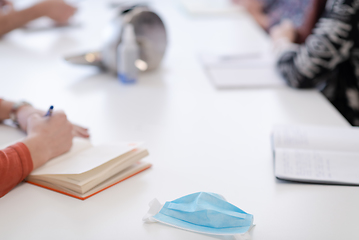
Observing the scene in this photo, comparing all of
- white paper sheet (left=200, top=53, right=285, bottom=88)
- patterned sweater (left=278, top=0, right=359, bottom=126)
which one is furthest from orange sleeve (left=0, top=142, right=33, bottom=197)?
patterned sweater (left=278, top=0, right=359, bottom=126)

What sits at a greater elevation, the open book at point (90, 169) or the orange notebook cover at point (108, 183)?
the open book at point (90, 169)

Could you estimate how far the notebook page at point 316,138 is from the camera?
0.91 m

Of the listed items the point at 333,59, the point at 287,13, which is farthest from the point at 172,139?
the point at 287,13

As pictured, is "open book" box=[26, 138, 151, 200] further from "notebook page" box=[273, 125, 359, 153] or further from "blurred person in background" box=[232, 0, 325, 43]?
"blurred person in background" box=[232, 0, 325, 43]

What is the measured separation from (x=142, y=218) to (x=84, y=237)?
105 mm

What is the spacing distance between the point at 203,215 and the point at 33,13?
58.2 inches

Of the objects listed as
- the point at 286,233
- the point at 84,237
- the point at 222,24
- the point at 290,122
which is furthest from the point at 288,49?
the point at 84,237

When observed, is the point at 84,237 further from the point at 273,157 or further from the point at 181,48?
the point at 181,48

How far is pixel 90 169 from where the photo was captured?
76 cm

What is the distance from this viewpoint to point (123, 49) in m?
1.27

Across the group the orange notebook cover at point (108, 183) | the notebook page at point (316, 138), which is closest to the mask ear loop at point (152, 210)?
the orange notebook cover at point (108, 183)

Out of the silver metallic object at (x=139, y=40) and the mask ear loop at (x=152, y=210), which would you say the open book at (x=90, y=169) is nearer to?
the mask ear loop at (x=152, y=210)

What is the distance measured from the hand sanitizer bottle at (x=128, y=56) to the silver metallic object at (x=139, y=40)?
1.0 inches

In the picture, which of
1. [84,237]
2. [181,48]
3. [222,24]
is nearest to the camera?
[84,237]
